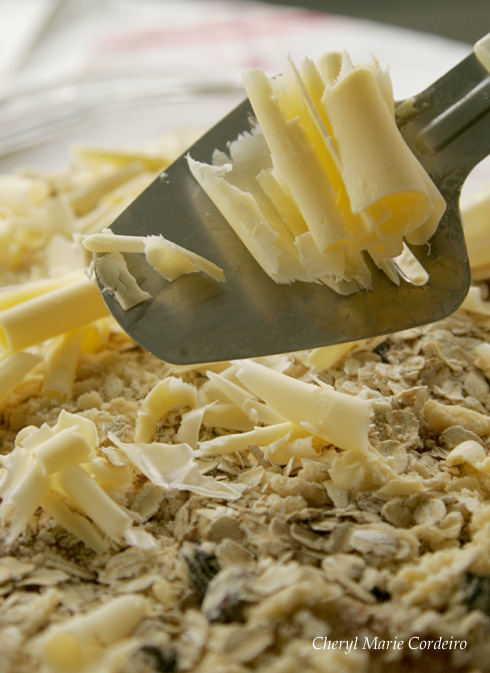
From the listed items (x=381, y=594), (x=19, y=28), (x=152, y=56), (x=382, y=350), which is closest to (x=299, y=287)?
(x=382, y=350)

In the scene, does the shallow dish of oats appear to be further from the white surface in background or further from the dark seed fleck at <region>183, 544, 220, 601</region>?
the white surface in background

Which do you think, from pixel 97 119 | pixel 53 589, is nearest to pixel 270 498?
pixel 53 589

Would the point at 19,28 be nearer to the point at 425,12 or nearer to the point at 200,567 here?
the point at 425,12

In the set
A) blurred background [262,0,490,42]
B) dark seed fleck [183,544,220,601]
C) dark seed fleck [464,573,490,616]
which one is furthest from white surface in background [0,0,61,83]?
dark seed fleck [464,573,490,616]

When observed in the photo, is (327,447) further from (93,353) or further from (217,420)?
(93,353)

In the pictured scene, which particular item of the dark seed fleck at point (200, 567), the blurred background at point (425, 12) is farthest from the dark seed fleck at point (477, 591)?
the blurred background at point (425, 12)

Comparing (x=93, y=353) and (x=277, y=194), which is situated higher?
(x=277, y=194)

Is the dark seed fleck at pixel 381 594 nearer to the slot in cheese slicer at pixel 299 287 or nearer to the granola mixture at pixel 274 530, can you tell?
the granola mixture at pixel 274 530
